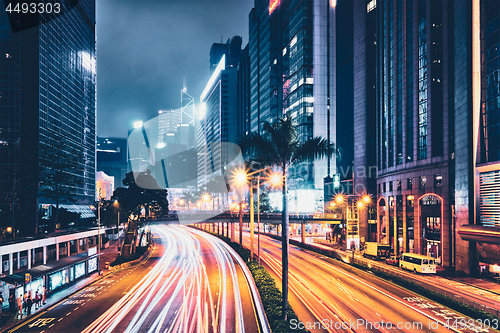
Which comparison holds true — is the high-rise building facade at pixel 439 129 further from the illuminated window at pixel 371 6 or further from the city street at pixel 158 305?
the city street at pixel 158 305

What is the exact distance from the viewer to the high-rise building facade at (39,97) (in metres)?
65.1

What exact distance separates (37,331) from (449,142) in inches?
2179

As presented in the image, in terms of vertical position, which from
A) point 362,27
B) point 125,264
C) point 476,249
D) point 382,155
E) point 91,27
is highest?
point 91,27

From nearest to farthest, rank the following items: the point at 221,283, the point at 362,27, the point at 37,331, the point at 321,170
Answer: the point at 37,331
the point at 221,283
the point at 362,27
the point at 321,170

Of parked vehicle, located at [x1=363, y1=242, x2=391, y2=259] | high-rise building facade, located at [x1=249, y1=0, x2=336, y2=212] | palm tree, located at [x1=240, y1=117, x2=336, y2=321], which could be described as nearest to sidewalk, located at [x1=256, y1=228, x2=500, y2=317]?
parked vehicle, located at [x1=363, y1=242, x2=391, y2=259]

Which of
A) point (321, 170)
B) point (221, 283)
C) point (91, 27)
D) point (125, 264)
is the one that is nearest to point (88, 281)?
point (125, 264)

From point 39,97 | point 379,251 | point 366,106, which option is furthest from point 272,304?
point 39,97

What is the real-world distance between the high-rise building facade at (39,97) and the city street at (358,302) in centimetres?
4429

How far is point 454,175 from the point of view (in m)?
52.1

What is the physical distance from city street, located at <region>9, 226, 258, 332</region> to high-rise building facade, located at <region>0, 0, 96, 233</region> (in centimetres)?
2669

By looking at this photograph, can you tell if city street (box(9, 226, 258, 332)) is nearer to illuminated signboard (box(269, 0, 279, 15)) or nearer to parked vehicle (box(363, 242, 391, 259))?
parked vehicle (box(363, 242, 391, 259))

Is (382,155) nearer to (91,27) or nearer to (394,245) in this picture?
(394,245)

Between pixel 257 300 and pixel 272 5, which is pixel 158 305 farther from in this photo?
pixel 272 5

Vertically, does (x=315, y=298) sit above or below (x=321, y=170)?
below
